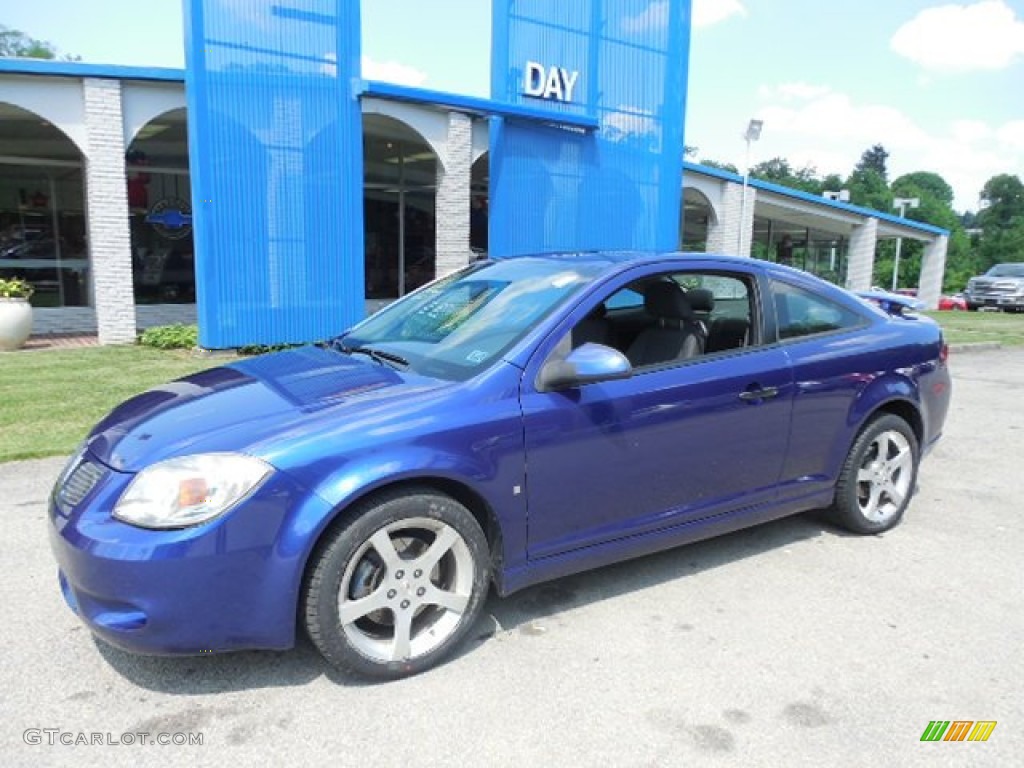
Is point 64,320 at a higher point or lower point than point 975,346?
higher

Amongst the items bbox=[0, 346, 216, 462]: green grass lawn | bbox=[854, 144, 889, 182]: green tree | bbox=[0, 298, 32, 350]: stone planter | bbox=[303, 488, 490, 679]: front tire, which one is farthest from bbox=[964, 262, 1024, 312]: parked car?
bbox=[854, 144, 889, 182]: green tree

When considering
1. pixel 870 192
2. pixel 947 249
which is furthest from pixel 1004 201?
pixel 947 249

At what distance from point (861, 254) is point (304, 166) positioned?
2064 cm

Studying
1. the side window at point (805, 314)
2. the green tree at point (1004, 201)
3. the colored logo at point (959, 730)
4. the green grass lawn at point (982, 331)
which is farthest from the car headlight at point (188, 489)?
the green tree at point (1004, 201)

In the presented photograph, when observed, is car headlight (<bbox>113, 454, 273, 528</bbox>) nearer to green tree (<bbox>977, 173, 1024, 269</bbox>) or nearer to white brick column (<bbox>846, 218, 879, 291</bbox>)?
white brick column (<bbox>846, 218, 879, 291</bbox>)

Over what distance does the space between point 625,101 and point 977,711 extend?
1271 centimetres

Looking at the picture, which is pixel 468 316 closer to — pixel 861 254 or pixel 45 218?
pixel 45 218

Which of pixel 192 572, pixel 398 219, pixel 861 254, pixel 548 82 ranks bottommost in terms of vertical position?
pixel 192 572

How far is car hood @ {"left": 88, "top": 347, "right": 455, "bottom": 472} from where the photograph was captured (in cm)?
280

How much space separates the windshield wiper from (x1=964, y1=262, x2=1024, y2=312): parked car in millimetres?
30595

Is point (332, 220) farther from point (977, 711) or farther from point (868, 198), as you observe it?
point (868, 198)

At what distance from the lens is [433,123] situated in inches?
520

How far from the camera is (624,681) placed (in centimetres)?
295

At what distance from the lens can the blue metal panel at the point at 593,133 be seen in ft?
41.5
